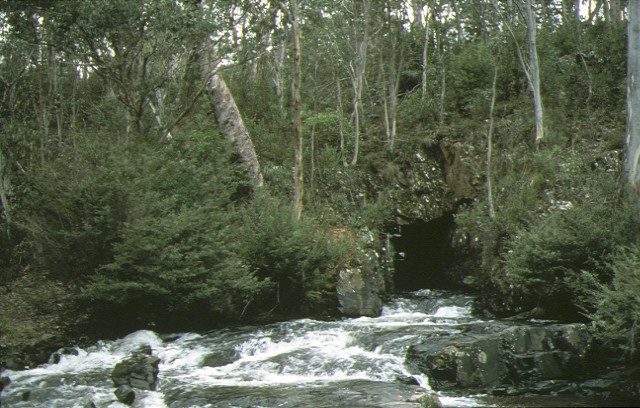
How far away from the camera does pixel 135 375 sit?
10992 millimetres

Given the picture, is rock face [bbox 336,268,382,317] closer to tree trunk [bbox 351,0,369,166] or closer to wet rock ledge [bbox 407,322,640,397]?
wet rock ledge [bbox 407,322,640,397]

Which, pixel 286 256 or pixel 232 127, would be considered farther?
pixel 232 127

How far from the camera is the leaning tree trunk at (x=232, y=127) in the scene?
21.2m

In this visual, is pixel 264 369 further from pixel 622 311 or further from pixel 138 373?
→ pixel 622 311

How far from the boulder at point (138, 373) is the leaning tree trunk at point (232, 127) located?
32.8ft

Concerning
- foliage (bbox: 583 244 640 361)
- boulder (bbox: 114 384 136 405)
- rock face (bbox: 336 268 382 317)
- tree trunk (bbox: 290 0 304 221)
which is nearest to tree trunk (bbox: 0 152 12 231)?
tree trunk (bbox: 290 0 304 221)

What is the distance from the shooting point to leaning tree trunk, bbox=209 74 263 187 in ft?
69.4

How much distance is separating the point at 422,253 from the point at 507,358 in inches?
419

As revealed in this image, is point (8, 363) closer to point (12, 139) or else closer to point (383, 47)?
point (12, 139)

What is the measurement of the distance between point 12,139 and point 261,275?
Result: 352 inches

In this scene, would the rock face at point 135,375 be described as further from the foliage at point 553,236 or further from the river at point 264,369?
the foliage at point 553,236

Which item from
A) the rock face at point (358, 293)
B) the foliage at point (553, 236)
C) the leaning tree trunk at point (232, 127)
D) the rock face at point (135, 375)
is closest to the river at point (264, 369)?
the rock face at point (135, 375)

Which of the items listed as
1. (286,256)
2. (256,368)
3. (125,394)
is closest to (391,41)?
(286,256)

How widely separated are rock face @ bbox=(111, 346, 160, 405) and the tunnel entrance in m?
10.4
